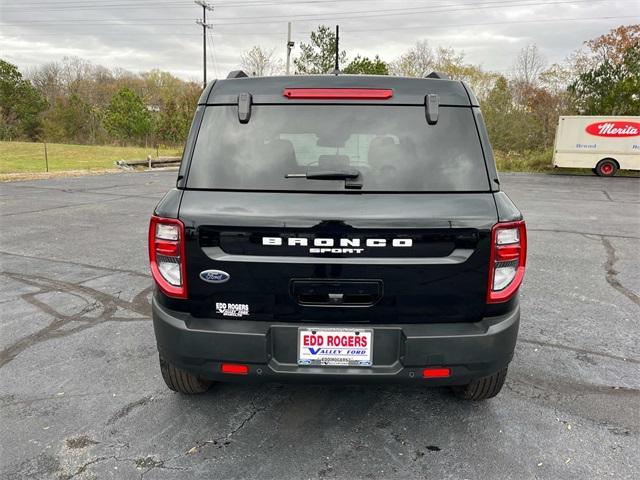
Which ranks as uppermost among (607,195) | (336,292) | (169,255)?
(169,255)

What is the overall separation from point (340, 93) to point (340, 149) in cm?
29

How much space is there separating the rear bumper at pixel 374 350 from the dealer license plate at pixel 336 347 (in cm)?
3

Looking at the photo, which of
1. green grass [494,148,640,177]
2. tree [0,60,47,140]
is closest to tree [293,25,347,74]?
green grass [494,148,640,177]

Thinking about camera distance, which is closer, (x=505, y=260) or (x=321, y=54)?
(x=505, y=260)

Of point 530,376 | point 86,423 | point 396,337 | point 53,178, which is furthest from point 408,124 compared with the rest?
point 53,178

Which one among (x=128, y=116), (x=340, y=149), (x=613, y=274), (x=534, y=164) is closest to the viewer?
(x=340, y=149)

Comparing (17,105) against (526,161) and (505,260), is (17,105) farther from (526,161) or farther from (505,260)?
(505,260)

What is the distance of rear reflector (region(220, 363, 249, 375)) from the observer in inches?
90.0

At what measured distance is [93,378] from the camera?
3252 mm

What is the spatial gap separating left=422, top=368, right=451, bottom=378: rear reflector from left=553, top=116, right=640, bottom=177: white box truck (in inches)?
972

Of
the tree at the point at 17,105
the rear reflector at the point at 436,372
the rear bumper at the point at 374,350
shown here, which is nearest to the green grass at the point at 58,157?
the tree at the point at 17,105

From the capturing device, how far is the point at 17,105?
154 feet

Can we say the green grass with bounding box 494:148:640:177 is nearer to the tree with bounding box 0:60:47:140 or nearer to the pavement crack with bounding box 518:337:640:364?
the pavement crack with bounding box 518:337:640:364

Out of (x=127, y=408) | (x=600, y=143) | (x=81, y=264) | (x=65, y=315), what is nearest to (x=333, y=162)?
(x=127, y=408)
